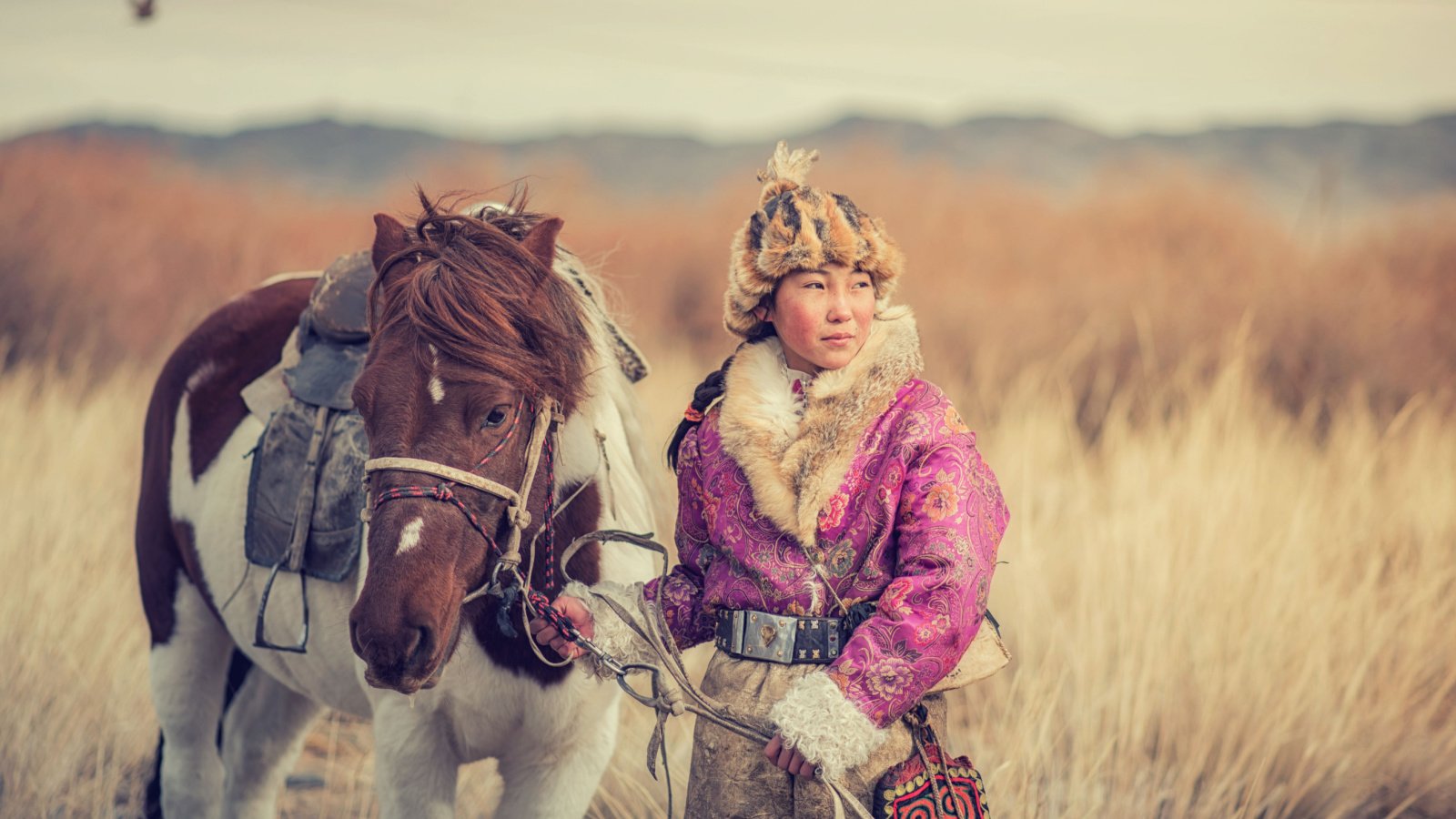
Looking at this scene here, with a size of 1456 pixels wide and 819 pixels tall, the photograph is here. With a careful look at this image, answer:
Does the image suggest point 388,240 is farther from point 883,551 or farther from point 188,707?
point 188,707

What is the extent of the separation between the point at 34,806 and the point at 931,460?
3.07 meters

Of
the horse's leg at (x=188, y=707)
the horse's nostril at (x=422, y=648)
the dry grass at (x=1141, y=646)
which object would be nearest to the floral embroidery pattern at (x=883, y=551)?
the horse's nostril at (x=422, y=648)

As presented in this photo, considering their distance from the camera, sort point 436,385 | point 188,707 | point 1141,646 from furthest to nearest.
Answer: point 1141,646
point 188,707
point 436,385

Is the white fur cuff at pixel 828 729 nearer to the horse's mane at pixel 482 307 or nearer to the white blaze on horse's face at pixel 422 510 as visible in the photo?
the white blaze on horse's face at pixel 422 510

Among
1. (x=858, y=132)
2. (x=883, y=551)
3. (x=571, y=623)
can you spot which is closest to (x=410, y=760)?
(x=571, y=623)

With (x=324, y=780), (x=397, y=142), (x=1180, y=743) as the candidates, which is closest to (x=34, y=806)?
(x=324, y=780)

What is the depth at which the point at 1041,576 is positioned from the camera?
16.0 feet

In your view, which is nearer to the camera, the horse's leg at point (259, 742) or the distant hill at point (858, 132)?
the horse's leg at point (259, 742)

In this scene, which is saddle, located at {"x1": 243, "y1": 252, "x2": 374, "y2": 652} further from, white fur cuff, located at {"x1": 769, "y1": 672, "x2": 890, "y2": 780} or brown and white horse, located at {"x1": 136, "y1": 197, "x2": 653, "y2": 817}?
white fur cuff, located at {"x1": 769, "y1": 672, "x2": 890, "y2": 780}

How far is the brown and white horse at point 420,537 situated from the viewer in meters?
1.83

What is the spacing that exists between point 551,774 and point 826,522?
995mm

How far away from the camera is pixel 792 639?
184 cm

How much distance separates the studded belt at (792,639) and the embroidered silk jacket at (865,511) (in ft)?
0.06

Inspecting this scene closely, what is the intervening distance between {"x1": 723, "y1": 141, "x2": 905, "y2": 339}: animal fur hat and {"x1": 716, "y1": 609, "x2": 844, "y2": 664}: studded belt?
0.53m
